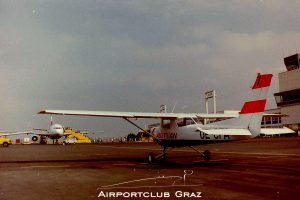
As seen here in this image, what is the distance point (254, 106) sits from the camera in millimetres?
17031

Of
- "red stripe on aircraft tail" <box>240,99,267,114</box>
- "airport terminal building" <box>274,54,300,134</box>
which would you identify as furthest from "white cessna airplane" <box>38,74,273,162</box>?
"airport terminal building" <box>274,54,300,134</box>

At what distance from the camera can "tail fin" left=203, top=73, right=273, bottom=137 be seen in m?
16.8

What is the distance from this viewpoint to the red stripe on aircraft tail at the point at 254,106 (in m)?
16.8

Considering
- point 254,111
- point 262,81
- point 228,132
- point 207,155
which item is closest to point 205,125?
point 228,132

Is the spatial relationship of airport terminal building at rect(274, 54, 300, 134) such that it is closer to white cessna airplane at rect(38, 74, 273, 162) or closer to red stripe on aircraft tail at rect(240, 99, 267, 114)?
white cessna airplane at rect(38, 74, 273, 162)

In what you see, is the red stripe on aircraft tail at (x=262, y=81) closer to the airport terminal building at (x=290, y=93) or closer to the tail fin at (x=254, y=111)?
the tail fin at (x=254, y=111)

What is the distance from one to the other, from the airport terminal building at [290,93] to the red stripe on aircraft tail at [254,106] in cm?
8335

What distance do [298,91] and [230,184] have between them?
92853 millimetres

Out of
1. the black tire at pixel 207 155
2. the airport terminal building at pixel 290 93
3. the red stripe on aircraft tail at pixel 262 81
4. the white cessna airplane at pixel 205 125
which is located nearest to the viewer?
the white cessna airplane at pixel 205 125

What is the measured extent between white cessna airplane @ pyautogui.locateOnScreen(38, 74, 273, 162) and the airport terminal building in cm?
8052

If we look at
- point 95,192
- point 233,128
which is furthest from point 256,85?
point 95,192

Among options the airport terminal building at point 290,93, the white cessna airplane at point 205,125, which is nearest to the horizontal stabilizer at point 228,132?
the white cessna airplane at point 205,125

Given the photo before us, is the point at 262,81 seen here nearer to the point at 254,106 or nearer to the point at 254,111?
the point at 254,106

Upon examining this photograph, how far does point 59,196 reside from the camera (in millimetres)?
9234
